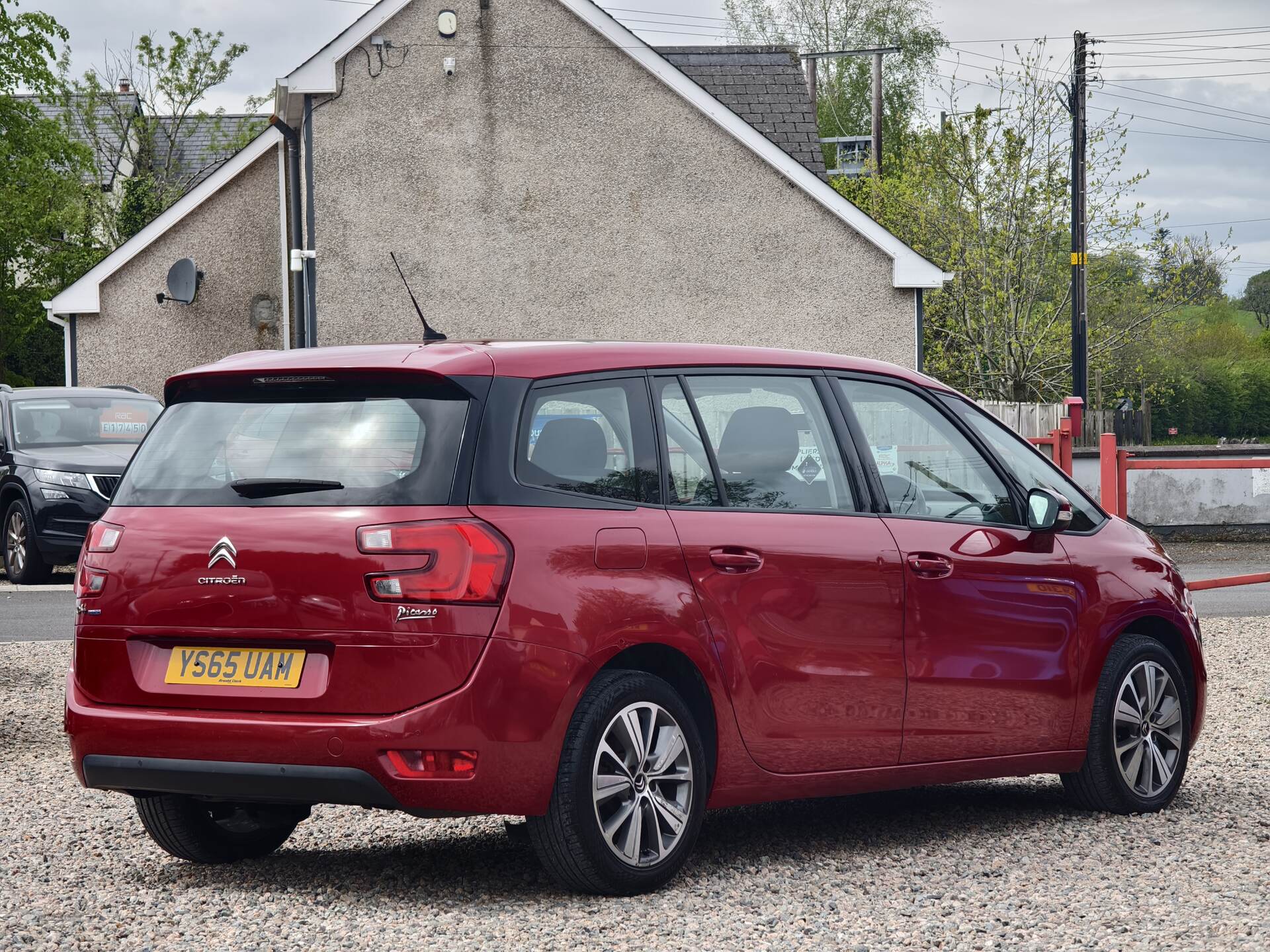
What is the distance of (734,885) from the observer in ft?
Result: 18.0

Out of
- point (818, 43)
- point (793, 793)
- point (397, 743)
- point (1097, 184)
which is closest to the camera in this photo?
point (397, 743)

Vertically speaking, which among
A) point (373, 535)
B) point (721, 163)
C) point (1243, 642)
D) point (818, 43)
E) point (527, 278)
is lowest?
point (1243, 642)

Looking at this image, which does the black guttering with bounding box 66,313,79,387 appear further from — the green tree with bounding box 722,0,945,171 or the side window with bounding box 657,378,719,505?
the green tree with bounding box 722,0,945,171

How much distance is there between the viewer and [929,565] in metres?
6.08

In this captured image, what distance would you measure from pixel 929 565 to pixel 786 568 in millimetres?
689

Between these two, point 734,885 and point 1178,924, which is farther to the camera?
point 734,885

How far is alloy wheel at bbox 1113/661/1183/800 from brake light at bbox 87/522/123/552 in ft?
12.2

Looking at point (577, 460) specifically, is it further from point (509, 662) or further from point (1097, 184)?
point (1097, 184)

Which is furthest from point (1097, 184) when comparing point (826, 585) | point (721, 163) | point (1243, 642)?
point (826, 585)

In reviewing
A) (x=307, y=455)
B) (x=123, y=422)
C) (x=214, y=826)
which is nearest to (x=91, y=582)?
(x=307, y=455)

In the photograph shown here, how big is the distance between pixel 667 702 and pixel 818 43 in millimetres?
63651

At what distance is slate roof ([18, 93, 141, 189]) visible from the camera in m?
54.7

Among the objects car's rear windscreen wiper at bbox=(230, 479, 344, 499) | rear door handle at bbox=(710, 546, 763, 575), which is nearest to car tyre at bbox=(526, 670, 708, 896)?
rear door handle at bbox=(710, 546, 763, 575)

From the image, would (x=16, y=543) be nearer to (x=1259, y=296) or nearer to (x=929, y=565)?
(x=929, y=565)
